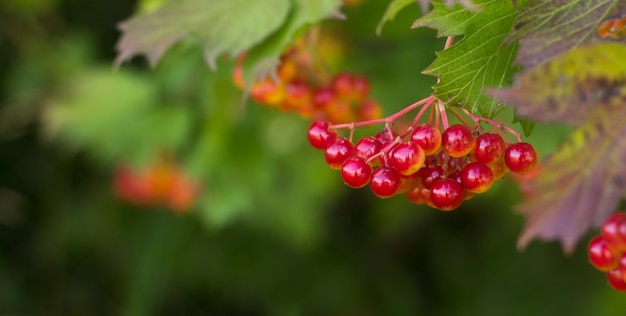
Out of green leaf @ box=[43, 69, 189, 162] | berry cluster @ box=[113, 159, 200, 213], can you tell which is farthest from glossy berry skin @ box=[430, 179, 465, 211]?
berry cluster @ box=[113, 159, 200, 213]

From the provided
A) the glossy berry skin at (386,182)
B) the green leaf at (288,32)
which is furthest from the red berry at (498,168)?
the green leaf at (288,32)

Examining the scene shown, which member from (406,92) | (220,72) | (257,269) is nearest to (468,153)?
(220,72)

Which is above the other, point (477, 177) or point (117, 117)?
point (477, 177)

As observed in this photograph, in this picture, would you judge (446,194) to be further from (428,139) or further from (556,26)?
(556,26)

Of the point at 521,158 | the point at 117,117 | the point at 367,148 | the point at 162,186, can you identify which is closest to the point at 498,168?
the point at 521,158

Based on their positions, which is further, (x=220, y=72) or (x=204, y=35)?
(x=220, y=72)

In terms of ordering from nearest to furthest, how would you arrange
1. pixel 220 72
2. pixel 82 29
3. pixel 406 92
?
pixel 220 72 → pixel 406 92 → pixel 82 29

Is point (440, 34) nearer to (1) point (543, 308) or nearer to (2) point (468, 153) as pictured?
(2) point (468, 153)
